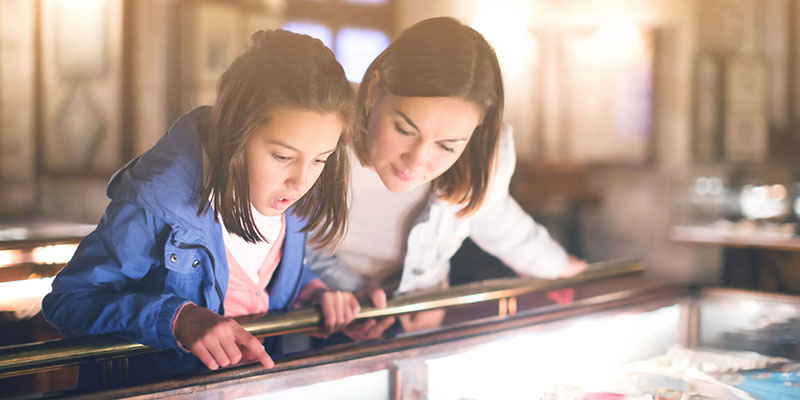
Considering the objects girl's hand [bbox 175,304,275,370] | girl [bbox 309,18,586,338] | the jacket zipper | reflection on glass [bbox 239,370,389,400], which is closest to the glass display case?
reflection on glass [bbox 239,370,389,400]

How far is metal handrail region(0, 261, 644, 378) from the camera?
0.95 m

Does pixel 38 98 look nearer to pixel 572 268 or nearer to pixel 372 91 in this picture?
pixel 372 91

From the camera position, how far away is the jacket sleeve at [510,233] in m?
1.82

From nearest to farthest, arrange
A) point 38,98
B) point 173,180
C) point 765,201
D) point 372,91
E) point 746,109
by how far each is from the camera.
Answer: point 173,180
point 372,91
point 38,98
point 765,201
point 746,109

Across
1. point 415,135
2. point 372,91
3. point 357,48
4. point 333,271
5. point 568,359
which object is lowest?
point 568,359

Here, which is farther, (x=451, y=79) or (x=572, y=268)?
(x=572, y=268)

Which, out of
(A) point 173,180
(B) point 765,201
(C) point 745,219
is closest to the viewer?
(A) point 173,180

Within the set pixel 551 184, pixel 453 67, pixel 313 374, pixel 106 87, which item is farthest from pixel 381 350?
pixel 551 184

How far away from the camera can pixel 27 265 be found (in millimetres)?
1398

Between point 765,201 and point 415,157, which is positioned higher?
point 415,157

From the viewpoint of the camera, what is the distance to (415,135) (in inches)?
60.4

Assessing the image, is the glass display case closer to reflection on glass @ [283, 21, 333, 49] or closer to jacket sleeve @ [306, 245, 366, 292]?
jacket sleeve @ [306, 245, 366, 292]

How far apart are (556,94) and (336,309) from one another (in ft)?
7.31

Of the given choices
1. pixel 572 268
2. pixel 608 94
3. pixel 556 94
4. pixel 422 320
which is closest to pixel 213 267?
pixel 422 320
